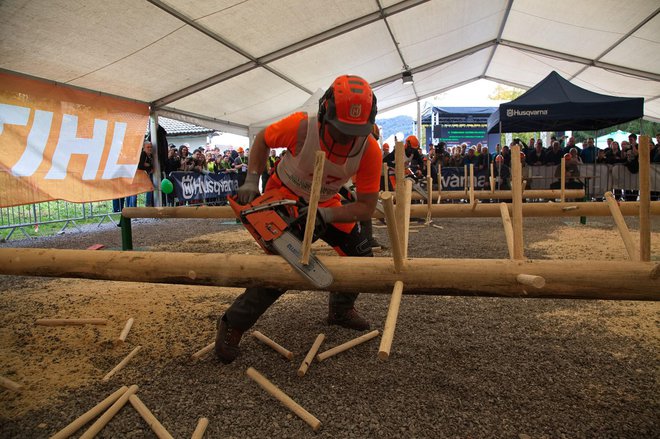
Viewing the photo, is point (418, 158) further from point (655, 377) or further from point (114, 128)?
point (655, 377)

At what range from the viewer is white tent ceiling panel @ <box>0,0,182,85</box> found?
5.34m

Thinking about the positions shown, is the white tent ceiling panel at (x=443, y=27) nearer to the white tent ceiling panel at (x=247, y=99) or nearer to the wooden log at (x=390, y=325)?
the white tent ceiling panel at (x=247, y=99)

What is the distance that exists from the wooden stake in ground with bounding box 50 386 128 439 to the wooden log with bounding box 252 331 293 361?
77 centimetres

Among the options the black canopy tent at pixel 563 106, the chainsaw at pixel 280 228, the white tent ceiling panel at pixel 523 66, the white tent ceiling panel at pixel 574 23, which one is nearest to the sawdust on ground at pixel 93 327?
the chainsaw at pixel 280 228

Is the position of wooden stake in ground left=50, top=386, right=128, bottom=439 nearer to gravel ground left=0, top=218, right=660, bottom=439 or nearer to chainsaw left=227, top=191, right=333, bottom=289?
gravel ground left=0, top=218, right=660, bottom=439

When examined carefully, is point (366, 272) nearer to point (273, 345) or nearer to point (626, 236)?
point (273, 345)

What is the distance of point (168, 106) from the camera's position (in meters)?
9.66

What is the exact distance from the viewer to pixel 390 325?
140cm

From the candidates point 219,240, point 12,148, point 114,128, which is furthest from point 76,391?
point 114,128

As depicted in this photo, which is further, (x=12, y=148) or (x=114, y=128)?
(x=114, y=128)

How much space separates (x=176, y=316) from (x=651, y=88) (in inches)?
569

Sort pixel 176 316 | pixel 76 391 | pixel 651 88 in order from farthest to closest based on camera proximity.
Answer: pixel 651 88 → pixel 176 316 → pixel 76 391

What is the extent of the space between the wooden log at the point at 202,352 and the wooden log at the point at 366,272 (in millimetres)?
573

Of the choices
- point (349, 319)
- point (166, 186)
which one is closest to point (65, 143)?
point (166, 186)
